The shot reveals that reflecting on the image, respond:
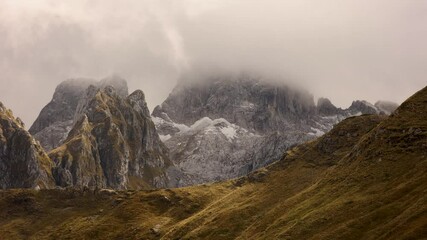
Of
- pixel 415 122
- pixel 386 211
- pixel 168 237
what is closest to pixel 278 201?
pixel 168 237

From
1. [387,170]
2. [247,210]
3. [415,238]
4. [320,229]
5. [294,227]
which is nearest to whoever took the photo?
[415,238]

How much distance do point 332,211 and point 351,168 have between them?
110ft

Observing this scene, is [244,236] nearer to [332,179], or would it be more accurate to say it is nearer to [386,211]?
[332,179]

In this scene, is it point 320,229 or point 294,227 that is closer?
point 320,229

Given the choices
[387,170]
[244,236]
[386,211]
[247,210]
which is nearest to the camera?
[386,211]

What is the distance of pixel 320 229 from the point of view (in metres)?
132

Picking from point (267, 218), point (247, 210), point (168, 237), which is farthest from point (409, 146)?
point (168, 237)

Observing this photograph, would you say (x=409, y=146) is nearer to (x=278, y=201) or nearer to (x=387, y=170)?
(x=387, y=170)

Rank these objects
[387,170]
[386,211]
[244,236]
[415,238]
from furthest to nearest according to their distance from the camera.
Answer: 1. [244,236]
2. [387,170]
3. [386,211]
4. [415,238]

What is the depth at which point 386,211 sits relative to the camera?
394ft

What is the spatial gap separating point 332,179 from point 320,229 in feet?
136

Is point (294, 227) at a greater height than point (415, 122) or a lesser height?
lesser

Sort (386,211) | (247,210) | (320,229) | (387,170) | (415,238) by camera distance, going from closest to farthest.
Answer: (415,238), (386,211), (320,229), (387,170), (247,210)

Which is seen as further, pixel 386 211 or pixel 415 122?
pixel 415 122
